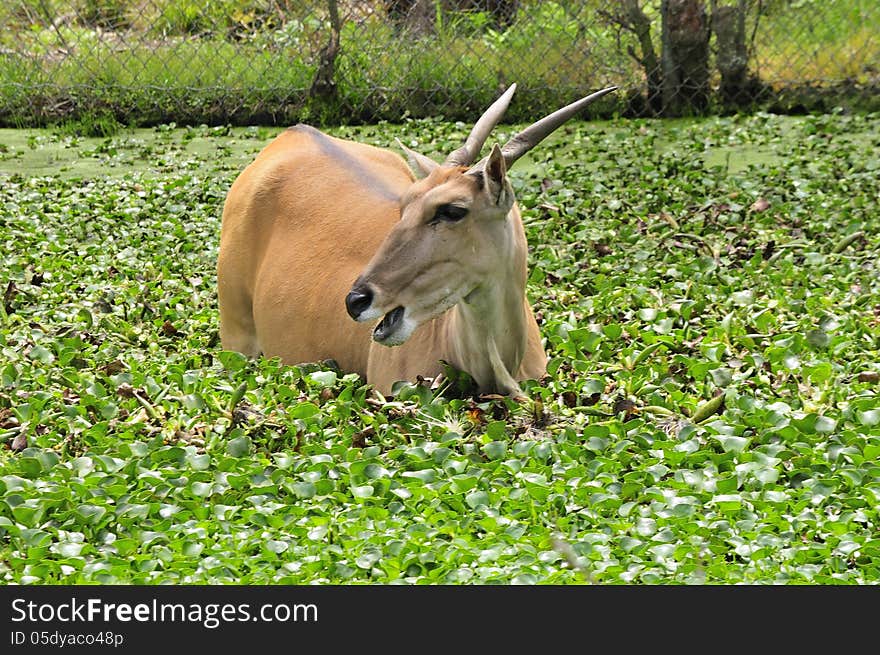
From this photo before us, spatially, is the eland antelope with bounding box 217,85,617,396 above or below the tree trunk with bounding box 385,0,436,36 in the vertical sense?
below

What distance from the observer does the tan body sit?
15.3 feet

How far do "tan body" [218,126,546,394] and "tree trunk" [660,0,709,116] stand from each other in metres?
3.99

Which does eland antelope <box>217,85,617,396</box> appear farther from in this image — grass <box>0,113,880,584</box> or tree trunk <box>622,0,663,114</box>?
tree trunk <box>622,0,663,114</box>

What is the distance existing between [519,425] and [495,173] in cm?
76

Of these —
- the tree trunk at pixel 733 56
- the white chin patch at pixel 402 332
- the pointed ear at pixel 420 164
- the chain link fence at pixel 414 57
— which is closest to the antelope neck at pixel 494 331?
the white chin patch at pixel 402 332

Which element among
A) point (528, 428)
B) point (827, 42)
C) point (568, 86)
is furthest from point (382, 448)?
point (827, 42)

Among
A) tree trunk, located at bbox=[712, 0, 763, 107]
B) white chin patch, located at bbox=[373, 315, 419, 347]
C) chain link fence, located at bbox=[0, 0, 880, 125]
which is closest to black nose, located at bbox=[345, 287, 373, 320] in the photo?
white chin patch, located at bbox=[373, 315, 419, 347]

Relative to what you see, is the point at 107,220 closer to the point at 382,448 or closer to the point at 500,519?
the point at 382,448

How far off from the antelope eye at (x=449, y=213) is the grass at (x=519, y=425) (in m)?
0.55

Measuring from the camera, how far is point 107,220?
7.42 meters

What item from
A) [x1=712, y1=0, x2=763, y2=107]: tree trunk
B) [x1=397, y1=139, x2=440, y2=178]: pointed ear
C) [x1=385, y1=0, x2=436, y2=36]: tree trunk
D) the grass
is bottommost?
the grass

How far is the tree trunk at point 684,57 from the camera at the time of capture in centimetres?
928

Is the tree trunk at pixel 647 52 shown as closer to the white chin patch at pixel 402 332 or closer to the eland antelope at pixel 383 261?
the eland antelope at pixel 383 261

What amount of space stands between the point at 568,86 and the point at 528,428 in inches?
227
